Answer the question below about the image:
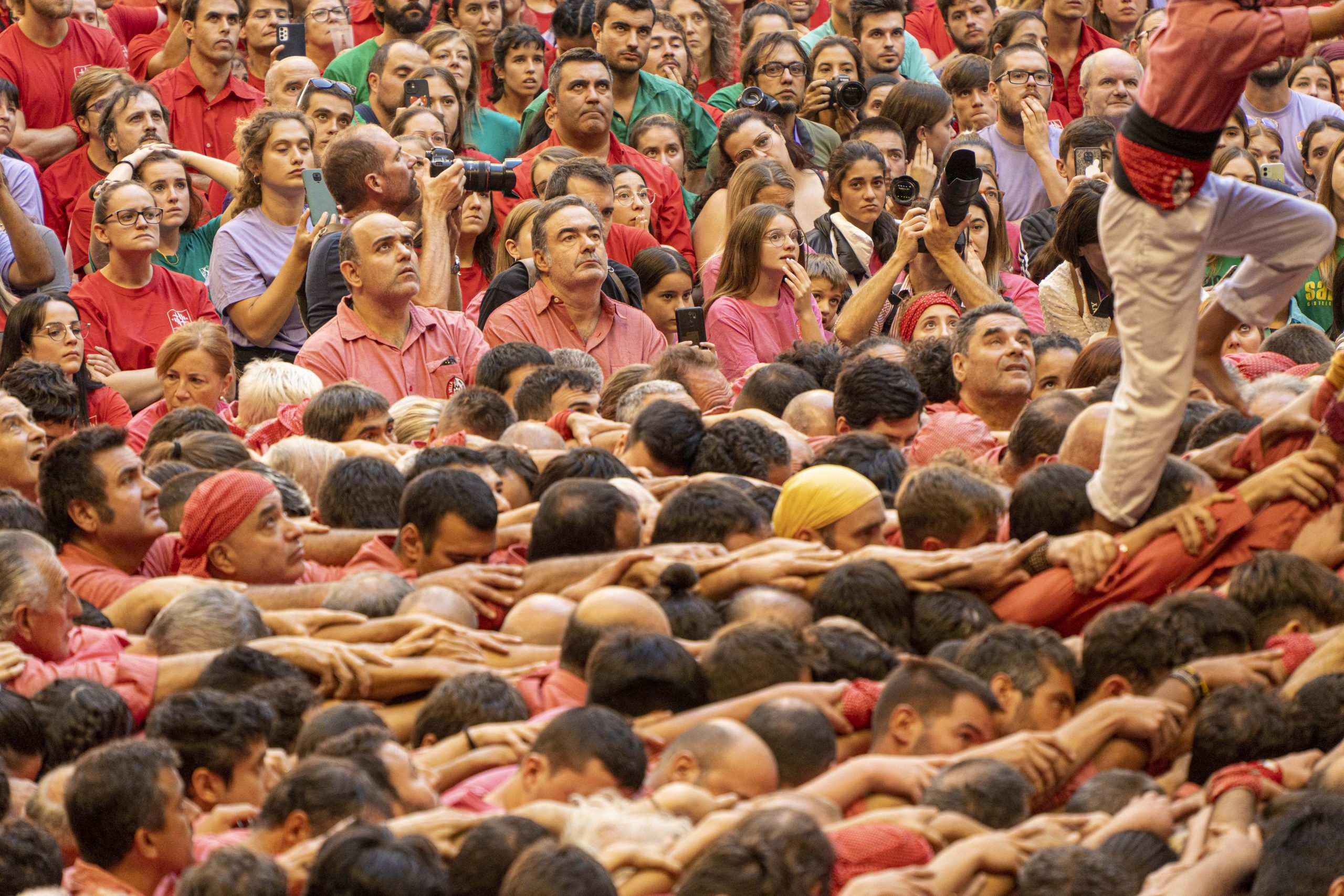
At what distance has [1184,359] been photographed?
5176mm

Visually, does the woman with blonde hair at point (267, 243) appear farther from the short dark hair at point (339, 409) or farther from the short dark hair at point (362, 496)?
the short dark hair at point (362, 496)

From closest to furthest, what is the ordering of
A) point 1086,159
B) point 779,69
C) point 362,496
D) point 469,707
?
point 469,707
point 362,496
point 1086,159
point 779,69

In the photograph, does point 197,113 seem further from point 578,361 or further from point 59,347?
point 578,361

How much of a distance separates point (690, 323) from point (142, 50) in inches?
166

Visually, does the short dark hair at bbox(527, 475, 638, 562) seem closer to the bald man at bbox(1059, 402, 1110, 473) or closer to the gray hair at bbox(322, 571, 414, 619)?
the gray hair at bbox(322, 571, 414, 619)

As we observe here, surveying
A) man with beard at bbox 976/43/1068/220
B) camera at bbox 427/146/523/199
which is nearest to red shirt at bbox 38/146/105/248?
camera at bbox 427/146/523/199

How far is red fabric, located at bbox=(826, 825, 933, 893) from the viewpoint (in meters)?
4.00

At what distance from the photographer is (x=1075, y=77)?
11250 millimetres

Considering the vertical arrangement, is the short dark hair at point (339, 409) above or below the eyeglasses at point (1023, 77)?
below

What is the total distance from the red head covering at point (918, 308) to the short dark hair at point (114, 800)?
15.3 ft

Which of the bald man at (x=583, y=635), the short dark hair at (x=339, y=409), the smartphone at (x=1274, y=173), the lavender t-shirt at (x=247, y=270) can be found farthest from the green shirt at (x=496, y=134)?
the bald man at (x=583, y=635)

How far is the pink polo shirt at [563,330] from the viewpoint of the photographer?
8.20m

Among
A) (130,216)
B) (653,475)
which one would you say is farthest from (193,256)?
(653,475)

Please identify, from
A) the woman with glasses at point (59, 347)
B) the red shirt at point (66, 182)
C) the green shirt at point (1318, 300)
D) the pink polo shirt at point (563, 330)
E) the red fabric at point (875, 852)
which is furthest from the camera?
the red shirt at point (66, 182)
